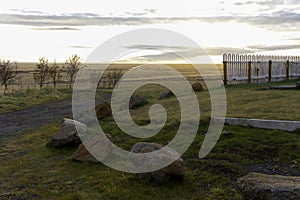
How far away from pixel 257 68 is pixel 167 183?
721 inches

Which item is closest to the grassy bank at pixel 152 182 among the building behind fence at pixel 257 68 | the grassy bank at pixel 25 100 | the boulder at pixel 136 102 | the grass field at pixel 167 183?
the grass field at pixel 167 183

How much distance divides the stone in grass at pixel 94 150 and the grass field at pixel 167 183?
0.58 feet

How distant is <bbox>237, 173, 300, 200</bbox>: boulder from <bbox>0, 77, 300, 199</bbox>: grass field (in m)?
0.26

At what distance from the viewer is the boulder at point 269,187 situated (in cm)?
451

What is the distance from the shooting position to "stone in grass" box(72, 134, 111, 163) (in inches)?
285

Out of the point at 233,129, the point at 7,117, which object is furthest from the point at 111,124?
the point at 7,117

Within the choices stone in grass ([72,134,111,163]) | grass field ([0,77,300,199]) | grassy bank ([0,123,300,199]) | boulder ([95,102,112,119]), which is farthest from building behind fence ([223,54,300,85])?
stone in grass ([72,134,111,163])

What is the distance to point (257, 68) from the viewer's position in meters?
22.5

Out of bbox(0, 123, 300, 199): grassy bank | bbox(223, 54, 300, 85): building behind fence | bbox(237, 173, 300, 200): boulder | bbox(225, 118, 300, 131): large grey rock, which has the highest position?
bbox(223, 54, 300, 85): building behind fence

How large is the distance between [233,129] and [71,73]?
101ft

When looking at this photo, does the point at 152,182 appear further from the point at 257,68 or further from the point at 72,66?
the point at 72,66

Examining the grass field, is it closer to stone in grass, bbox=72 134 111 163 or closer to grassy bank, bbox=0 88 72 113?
stone in grass, bbox=72 134 111 163

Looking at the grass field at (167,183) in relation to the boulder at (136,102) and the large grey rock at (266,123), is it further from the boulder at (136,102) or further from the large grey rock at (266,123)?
the boulder at (136,102)

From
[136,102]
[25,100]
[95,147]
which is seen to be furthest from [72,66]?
[95,147]
